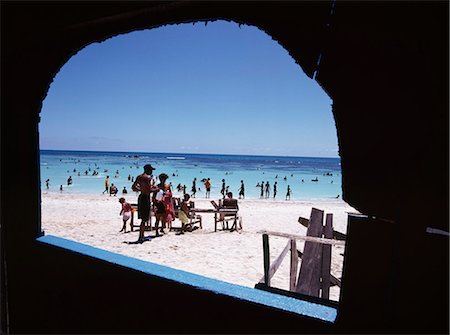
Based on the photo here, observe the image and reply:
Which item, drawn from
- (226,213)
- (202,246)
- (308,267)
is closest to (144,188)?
(202,246)

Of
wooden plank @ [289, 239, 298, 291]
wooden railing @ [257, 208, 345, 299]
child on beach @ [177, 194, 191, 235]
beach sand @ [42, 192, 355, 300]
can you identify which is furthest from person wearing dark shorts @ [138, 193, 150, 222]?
wooden plank @ [289, 239, 298, 291]

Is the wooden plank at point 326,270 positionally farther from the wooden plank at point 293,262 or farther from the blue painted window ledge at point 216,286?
the blue painted window ledge at point 216,286

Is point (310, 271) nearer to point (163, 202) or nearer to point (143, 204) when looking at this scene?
point (143, 204)

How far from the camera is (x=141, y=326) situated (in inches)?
90.0

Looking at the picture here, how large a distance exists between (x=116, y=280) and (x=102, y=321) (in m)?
0.42

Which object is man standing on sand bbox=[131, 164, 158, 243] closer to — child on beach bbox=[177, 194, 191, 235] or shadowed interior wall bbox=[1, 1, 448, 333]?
child on beach bbox=[177, 194, 191, 235]

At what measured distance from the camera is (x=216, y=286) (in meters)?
2.03

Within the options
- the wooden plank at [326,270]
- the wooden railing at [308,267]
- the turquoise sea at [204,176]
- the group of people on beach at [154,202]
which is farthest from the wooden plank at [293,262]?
the turquoise sea at [204,176]

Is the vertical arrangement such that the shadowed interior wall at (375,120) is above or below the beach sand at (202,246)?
above

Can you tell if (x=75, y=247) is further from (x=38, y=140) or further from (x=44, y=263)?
(x=38, y=140)

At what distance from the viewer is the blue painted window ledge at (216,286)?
1.70 metres

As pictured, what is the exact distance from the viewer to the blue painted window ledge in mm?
1701

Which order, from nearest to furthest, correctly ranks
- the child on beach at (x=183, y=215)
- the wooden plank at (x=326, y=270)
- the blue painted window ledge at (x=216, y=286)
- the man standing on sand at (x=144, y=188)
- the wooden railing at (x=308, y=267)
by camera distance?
1. the blue painted window ledge at (x=216, y=286)
2. the wooden railing at (x=308, y=267)
3. the wooden plank at (x=326, y=270)
4. the man standing on sand at (x=144, y=188)
5. the child on beach at (x=183, y=215)

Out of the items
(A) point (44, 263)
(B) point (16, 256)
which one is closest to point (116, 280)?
(A) point (44, 263)
